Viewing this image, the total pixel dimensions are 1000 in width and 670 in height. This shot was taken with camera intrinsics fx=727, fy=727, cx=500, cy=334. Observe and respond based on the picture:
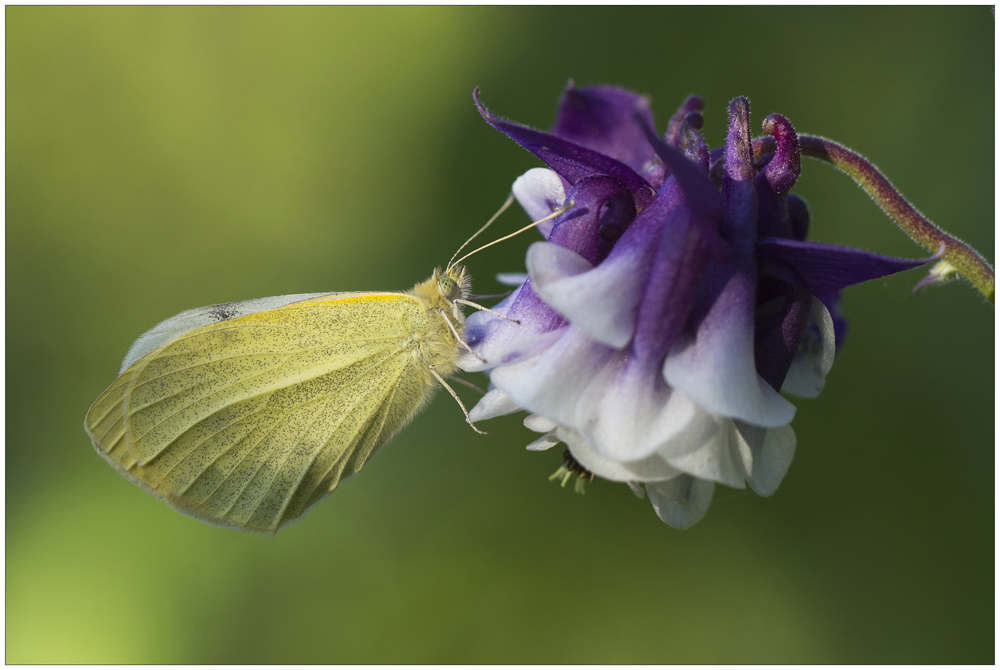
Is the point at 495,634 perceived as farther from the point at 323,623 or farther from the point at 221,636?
the point at 221,636

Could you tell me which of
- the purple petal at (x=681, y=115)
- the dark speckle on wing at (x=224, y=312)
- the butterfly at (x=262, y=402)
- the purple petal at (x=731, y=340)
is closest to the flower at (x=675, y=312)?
the purple petal at (x=731, y=340)

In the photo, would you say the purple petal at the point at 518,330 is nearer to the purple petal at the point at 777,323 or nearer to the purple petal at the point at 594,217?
the purple petal at the point at 594,217

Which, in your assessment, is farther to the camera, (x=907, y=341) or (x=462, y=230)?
(x=462, y=230)

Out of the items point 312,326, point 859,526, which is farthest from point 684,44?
point 312,326

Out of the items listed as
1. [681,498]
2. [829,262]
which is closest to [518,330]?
[681,498]

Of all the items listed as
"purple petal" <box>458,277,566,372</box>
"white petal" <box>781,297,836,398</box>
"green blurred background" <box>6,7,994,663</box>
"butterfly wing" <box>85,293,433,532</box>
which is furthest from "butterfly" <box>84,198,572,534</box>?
"green blurred background" <box>6,7,994,663</box>

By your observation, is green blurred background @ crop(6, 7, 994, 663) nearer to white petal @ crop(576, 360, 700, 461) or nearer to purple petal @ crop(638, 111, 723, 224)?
white petal @ crop(576, 360, 700, 461)

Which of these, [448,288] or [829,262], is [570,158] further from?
[448,288]
